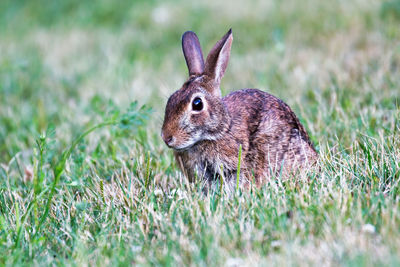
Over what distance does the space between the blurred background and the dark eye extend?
829mm

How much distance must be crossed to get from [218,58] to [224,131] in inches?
20.4

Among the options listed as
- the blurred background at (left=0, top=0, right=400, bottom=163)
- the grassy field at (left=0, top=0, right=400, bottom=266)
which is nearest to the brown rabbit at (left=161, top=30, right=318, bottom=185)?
the grassy field at (left=0, top=0, right=400, bottom=266)

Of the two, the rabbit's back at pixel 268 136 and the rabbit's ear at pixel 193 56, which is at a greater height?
the rabbit's ear at pixel 193 56

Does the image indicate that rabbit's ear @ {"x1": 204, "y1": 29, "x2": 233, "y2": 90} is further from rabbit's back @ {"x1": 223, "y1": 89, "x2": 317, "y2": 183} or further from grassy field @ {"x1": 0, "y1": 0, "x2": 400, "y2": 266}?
grassy field @ {"x1": 0, "y1": 0, "x2": 400, "y2": 266}

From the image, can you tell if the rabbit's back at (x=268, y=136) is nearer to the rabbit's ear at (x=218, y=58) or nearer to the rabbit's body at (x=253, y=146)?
the rabbit's body at (x=253, y=146)

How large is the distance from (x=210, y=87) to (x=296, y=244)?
156 centimetres

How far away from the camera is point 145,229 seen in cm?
304

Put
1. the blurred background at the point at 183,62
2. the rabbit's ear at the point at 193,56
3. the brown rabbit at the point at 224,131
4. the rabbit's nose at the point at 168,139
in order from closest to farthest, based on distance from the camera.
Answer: the rabbit's nose at the point at 168,139, the brown rabbit at the point at 224,131, the rabbit's ear at the point at 193,56, the blurred background at the point at 183,62

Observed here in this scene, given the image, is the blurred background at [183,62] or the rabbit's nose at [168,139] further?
the blurred background at [183,62]

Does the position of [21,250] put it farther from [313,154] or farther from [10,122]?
[10,122]

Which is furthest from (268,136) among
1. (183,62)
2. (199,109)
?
(183,62)

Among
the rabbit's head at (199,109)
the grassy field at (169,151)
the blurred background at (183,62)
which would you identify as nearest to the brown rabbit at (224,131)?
the rabbit's head at (199,109)

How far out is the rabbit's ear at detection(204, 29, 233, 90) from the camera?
370 centimetres

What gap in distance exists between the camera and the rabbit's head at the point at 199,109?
348 centimetres
